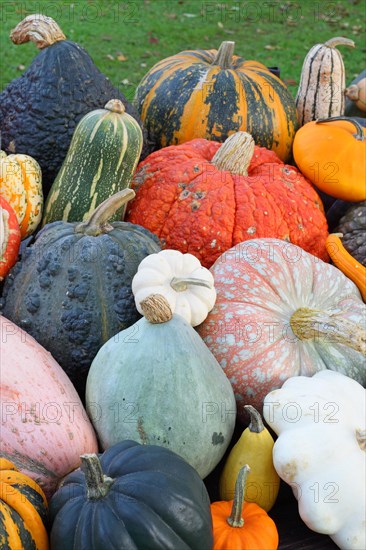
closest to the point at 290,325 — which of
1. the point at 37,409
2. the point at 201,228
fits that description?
the point at 201,228

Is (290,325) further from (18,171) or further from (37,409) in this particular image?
(18,171)

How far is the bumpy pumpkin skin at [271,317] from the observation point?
2135 millimetres

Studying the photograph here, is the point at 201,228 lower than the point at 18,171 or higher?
lower

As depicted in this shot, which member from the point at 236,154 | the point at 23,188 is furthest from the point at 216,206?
the point at 23,188

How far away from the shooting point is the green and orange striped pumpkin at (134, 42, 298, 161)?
10.2 ft

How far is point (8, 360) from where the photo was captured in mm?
1940

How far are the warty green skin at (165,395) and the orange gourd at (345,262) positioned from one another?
0.82m

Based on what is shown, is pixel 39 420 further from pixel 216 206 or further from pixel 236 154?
pixel 236 154

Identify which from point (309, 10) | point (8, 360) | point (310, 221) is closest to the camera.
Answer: point (8, 360)

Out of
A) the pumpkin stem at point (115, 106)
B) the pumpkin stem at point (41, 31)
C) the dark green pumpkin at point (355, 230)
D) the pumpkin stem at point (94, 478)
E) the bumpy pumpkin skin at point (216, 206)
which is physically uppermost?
the pumpkin stem at point (41, 31)

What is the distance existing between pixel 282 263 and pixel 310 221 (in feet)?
1.46

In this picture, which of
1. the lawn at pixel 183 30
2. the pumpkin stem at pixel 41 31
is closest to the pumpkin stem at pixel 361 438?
the pumpkin stem at pixel 41 31

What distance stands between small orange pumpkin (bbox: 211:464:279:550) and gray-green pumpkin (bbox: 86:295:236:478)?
0.19 meters

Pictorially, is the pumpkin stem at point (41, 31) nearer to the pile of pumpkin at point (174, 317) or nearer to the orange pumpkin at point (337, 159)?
the pile of pumpkin at point (174, 317)
